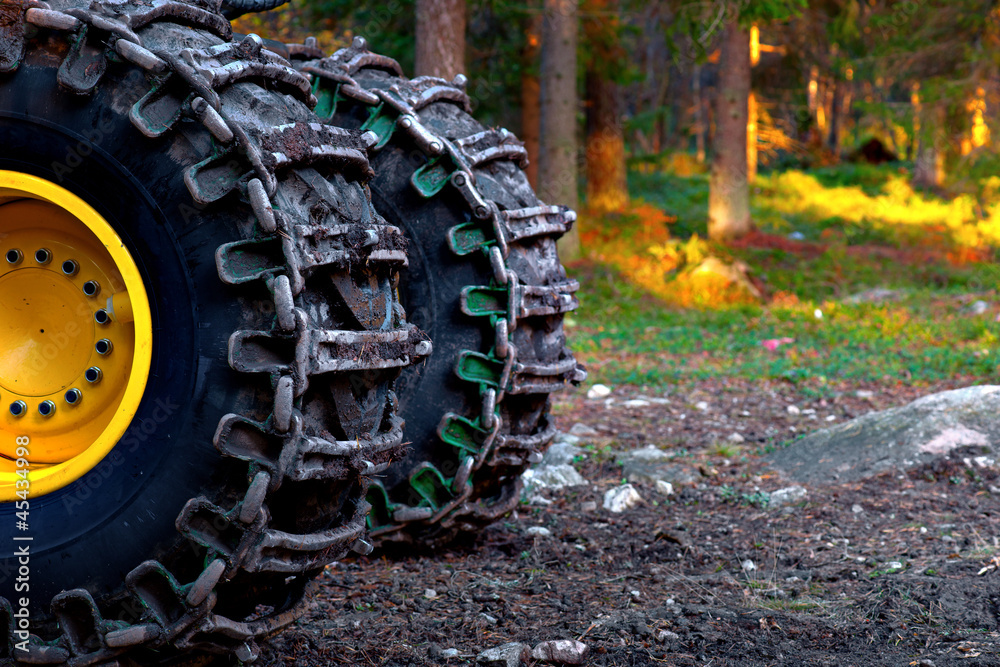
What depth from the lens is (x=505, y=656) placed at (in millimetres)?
2773

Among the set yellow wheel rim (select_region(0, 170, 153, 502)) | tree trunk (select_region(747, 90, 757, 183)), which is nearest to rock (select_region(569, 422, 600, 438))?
yellow wheel rim (select_region(0, 170, 153, 502))

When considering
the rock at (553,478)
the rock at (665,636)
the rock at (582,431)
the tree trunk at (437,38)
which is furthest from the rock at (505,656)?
the tree trunk at (437,38)

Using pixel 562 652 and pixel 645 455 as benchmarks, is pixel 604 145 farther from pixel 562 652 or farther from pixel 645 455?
pixel 562 652

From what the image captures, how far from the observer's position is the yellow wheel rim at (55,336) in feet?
7.97

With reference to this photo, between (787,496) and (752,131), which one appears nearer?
(787,496)

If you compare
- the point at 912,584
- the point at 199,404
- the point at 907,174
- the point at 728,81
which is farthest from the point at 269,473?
the point at 907,174

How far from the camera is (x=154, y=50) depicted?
2262 millimetres

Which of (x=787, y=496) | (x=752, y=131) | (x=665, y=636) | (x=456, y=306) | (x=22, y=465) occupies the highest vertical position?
(x=752, y=131)

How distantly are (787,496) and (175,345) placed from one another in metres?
3.50

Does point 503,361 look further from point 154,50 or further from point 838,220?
point 838,220

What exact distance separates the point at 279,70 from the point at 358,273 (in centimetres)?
61

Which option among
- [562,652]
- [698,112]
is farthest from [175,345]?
[698,112]

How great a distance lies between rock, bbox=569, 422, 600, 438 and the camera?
6.07 meters

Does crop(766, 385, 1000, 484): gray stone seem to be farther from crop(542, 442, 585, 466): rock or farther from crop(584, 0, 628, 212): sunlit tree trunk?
crop(584, 0, 628, 212): sunlit tree trunk
